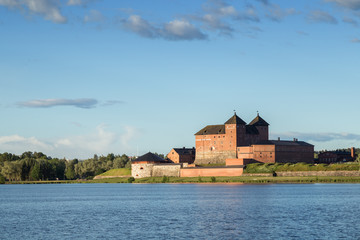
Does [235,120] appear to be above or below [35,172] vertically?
above

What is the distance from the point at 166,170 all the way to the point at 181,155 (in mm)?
13178

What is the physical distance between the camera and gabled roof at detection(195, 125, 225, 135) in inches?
4961

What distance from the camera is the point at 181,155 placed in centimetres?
13212

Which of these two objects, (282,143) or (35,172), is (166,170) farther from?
(35,172)

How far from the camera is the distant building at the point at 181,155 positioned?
131850mm

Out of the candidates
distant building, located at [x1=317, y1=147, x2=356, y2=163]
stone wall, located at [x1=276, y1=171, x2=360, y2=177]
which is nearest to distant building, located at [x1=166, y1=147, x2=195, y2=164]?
distant building, located at [x1=317, y1=147, x2=356, y2=163]

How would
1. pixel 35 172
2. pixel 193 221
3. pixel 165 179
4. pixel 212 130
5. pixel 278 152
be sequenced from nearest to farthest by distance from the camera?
pixel 193 221 → pixel 165 179 → pixel 278 152 → pixel 35 172 → pixel 212 130

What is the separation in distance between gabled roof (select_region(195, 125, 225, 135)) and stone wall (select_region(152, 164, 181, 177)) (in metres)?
13.2

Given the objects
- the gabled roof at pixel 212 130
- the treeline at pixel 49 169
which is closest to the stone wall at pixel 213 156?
the gabled roof at pixel 212 130

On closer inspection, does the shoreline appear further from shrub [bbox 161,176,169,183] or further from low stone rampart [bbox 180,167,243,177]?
low stone rampart [bbox 180,167,243,177]

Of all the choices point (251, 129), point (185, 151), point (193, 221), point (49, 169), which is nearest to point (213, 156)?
point (251, 129)

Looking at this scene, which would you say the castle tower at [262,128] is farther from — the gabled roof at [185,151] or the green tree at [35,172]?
the green tree at [35,172]

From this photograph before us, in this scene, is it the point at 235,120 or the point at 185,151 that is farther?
the point at 185,151

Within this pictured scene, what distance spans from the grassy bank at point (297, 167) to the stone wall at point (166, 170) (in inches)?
690
